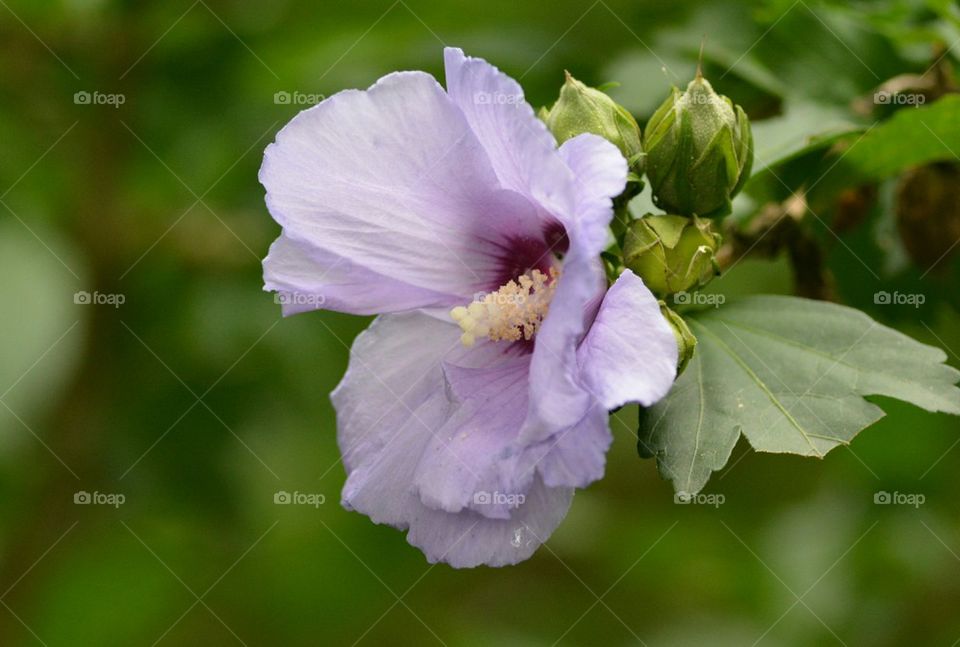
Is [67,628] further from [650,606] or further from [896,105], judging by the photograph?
[896,105]

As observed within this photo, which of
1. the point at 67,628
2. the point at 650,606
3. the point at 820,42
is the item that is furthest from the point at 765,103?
the point at 67,628

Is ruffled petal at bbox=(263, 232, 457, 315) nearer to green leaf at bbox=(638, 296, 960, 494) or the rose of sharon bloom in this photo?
the rose of sharon bloom

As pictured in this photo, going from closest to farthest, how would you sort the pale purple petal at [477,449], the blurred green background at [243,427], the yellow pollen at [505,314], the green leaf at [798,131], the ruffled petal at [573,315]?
the ruffled petal at [573,315]
the pale purple petal at [477,449]
the yellow pollen at [505,314]
the green leaf at [798,131]
the blurred green background at [243,427]

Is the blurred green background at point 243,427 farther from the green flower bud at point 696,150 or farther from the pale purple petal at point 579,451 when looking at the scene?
the pale purple petal at point 579,451

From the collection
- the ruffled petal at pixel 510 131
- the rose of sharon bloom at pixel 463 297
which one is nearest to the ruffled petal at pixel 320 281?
the rose of sharon bloom at pixel 463 297

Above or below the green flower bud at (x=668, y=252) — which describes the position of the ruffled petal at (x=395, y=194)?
above

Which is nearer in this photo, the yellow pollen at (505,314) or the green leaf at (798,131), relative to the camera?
the yellow pollen at (505,314)
